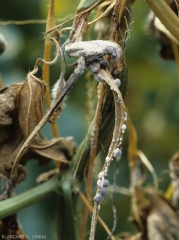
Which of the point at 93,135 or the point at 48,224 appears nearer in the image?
the point at 93,135

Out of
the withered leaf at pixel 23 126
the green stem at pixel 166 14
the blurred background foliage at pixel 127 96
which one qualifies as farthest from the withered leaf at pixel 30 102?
the blurred background foliage at pixel 127 96

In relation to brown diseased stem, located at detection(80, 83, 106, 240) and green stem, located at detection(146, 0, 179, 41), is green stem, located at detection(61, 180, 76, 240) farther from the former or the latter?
green stem, located at detection(146, 0, 179, 41)

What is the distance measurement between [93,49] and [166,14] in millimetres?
97

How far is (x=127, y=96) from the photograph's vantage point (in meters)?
1.01

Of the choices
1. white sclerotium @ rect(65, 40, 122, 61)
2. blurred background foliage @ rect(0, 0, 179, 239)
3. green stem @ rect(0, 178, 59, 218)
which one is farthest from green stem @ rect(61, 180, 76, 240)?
blurred background foliage @ rect(0, 0, 179, 239)

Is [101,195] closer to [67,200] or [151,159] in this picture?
[67,200]

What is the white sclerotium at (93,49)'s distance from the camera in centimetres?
41

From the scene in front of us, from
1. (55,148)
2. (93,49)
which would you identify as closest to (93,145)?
(55,148)

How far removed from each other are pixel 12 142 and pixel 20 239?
0.41 ft

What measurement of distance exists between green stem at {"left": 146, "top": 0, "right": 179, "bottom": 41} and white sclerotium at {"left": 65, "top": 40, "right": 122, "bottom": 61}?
69 millimetres

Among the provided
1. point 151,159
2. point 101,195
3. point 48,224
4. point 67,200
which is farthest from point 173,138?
point 101,195

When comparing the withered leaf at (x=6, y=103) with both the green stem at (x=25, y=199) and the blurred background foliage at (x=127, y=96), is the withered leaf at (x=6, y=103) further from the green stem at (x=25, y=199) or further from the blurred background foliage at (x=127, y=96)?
the blurred background foliage at (x=127, y=96)

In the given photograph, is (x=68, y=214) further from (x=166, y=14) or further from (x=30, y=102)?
(x=166, y=14)

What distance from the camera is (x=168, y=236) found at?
63cm
